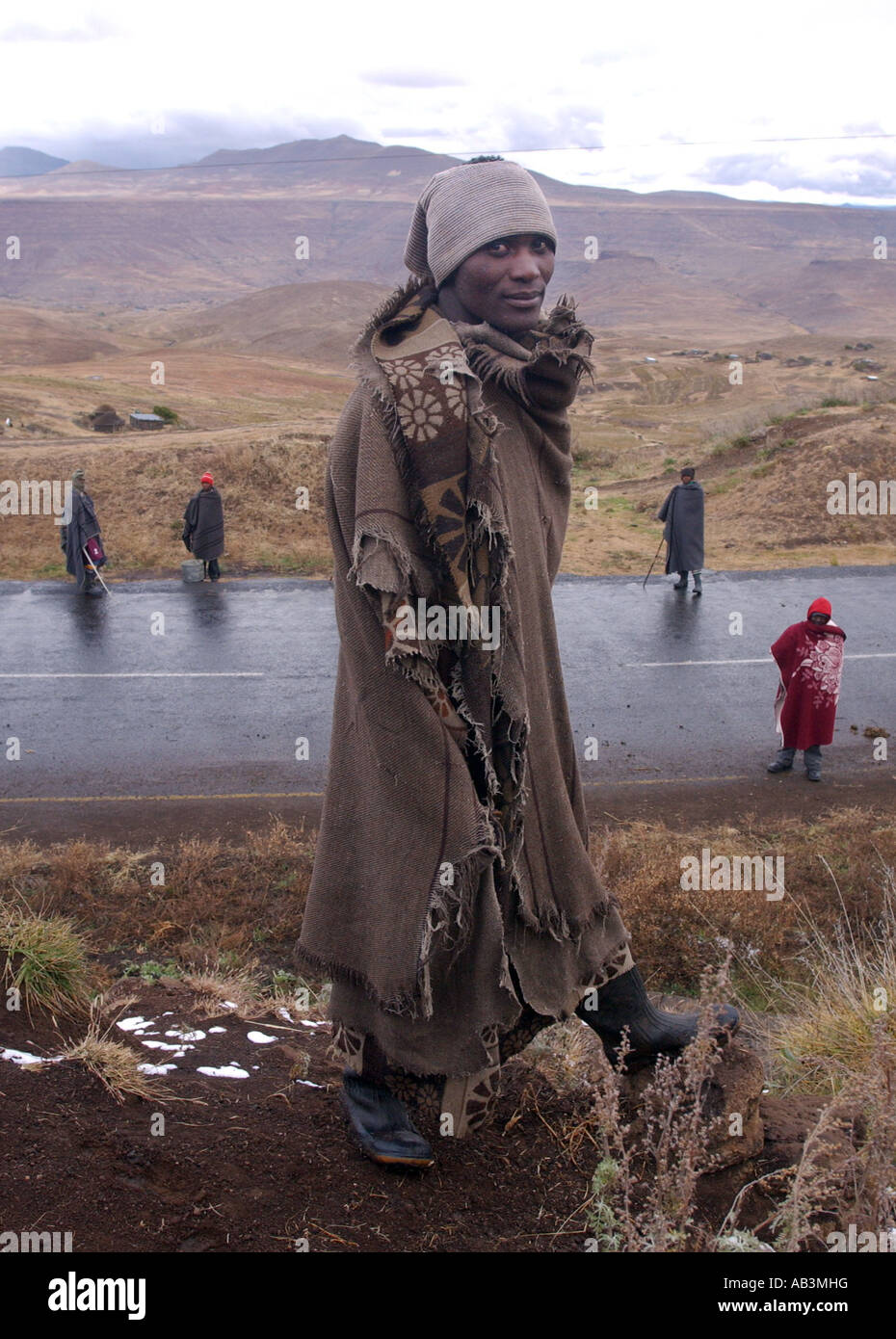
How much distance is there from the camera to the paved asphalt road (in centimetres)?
841

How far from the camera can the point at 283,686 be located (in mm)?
10539

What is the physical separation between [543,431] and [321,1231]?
1935 mm

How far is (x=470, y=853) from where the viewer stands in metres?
2.41

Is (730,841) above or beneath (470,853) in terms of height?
beneath

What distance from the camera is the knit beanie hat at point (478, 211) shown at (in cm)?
257

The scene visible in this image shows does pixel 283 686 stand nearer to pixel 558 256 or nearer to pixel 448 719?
pixel 448 719

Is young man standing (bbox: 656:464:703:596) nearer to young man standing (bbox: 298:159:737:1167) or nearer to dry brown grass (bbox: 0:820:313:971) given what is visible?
dry brown grass (bbox: 0:820:313:971)

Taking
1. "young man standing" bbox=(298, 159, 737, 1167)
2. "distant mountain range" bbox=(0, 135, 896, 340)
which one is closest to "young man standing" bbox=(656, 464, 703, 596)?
"young man standing" bbox=(298, 159, 737, 1167)

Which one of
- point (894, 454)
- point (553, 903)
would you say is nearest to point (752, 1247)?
point (553, 903)

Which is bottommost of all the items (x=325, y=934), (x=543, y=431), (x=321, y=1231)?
(x=321, y=1231)

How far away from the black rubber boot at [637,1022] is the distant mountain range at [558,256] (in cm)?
9316

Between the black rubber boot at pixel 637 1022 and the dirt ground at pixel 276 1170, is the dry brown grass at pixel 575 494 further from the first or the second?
the black rubber boot at pixel 637 1022
